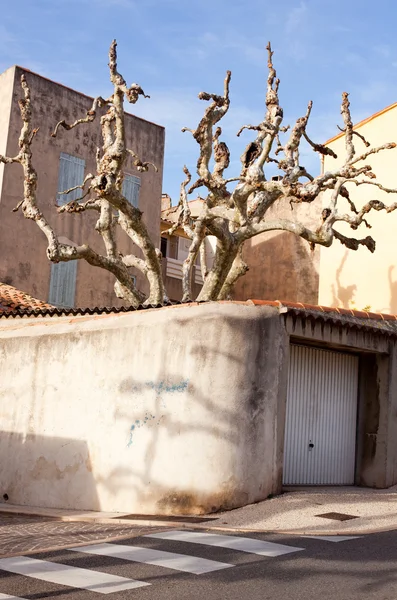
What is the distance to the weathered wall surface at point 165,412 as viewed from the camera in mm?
11453

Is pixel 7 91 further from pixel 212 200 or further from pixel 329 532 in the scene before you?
pixel 329 532

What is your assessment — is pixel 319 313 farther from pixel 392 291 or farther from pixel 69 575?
pixel 392 291

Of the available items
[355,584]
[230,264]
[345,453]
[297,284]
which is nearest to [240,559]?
[355,584]

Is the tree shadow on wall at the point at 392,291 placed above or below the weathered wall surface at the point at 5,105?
below

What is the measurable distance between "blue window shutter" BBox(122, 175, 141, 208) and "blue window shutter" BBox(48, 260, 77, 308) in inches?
131

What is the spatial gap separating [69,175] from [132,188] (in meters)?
2.58

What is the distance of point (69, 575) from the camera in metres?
7.01

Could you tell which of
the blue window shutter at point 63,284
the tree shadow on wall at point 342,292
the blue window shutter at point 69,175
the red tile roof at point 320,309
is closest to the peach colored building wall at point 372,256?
the tree shadow on wall at point 342,292

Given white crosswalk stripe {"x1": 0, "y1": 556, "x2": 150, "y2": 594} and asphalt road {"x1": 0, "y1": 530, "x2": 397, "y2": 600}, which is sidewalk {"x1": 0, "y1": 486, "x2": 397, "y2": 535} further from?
white crosswalk stripe {"x1": 0, "y1": 556, "x2": 150, "y2": 594}

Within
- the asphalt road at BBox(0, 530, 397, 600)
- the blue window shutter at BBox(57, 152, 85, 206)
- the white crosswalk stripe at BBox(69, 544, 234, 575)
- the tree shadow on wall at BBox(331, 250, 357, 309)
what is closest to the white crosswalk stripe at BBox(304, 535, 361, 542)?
the asphalt road at BBox(0, 530, 397, 600)

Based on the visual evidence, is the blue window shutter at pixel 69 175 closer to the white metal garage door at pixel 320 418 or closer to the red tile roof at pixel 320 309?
the red tile roof at pixel 320 309

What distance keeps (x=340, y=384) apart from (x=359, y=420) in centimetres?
78

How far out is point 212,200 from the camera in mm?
19281

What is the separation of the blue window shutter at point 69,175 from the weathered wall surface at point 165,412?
11993 millimetres
